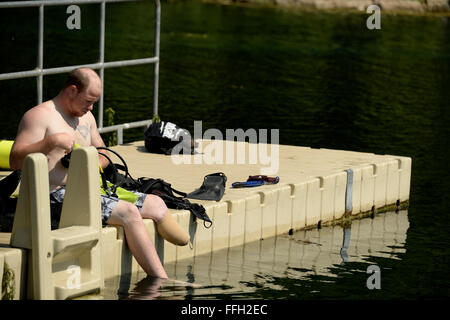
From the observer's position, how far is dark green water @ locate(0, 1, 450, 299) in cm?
→ 919

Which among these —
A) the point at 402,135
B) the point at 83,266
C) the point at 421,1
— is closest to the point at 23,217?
the point at 83,266

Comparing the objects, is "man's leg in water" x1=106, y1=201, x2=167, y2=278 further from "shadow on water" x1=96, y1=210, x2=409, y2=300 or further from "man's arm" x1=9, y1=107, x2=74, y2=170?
"man's arm" x1=9, y1=107, x2=74, y2=170

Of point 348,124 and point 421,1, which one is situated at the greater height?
point 421,1

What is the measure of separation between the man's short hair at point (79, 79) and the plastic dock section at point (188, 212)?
50cm

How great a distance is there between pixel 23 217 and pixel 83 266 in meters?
0.61

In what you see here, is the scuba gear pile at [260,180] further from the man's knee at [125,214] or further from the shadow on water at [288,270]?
the man's knee at [125,214]

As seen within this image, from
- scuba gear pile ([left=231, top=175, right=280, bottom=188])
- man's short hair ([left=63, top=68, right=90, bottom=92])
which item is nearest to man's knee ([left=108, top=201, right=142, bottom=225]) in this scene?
man's short hair ([left=63, top=68, right=90, bottom=92])

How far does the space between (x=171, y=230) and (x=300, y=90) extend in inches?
535

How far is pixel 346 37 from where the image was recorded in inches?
1305

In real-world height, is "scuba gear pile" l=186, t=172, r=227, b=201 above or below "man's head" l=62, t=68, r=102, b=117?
below

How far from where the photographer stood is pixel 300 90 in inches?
845

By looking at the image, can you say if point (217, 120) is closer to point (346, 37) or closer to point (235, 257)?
point (235, 257)

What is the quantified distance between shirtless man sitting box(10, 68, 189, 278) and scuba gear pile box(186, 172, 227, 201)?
1.03 meters

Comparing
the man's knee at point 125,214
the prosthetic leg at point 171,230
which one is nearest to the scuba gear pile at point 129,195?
the prosthetic leg at point 171,230
